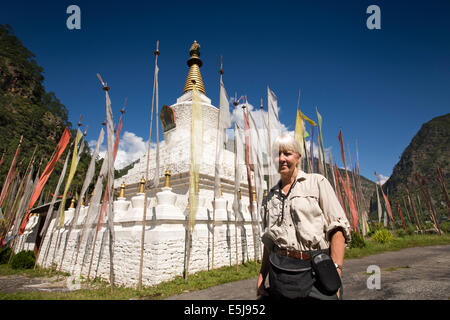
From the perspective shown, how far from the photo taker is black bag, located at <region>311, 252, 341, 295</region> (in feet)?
5.52

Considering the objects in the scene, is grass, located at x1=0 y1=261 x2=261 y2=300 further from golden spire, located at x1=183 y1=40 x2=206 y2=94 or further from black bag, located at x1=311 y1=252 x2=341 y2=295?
golden spire, located at x1=183 y1=40 x2=206 y2=94

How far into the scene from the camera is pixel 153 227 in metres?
7.52

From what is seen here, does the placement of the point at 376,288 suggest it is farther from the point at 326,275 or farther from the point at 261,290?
the point at 326,275

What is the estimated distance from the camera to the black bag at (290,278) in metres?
1.76

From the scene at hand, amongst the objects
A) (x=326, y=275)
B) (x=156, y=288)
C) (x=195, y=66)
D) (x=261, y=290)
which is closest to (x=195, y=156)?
(x=156, y=288)

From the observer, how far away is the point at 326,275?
1704mm

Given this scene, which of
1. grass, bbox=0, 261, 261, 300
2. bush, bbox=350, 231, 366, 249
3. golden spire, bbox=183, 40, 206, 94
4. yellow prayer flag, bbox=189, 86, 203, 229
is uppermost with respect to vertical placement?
golden spire, bbox=183, 40, 206, 94

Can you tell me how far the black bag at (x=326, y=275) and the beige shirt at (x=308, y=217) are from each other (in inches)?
6.7

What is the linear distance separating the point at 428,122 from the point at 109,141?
372 feet

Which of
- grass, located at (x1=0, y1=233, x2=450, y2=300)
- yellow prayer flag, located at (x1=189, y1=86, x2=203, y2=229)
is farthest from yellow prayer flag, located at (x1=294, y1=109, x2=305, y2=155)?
grass, located at (x1=0, y1=233, x2=450, y2=300)

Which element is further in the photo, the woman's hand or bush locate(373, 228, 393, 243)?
bush locate(373, 228, 393, 243)

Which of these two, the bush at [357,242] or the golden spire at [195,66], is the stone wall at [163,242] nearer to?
the bush at [357,242]

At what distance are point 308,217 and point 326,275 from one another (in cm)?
46
